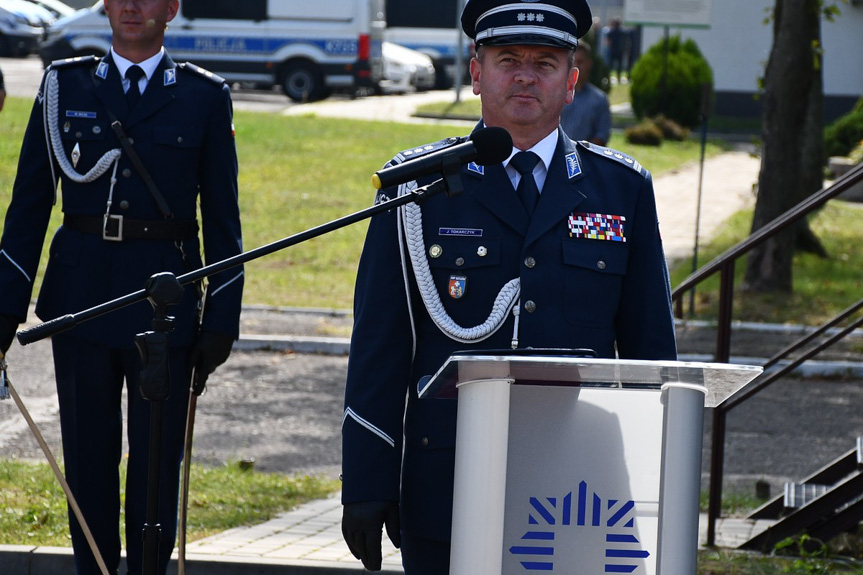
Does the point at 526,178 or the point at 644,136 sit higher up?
the point at 644,136

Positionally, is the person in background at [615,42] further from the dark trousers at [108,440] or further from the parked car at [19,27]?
the dark trousers at [108,440]

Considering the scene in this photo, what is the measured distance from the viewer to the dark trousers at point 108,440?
432 cm

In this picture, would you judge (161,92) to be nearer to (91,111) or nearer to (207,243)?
(91,111)

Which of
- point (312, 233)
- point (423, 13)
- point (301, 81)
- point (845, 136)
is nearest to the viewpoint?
point (312, 233)

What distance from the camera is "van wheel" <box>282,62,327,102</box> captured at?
28.5 m

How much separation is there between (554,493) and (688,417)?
31 cm

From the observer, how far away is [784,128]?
12.2m

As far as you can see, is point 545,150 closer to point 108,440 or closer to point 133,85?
point 133,85

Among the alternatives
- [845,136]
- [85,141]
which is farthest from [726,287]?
[845,136]

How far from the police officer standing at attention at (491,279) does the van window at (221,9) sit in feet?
84.0

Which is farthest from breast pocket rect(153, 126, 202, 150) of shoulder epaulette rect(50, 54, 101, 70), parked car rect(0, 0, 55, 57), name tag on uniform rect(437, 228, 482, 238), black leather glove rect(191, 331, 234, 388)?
parked car rect(0, 0, 55, 57)

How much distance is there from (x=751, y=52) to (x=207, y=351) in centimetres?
2893

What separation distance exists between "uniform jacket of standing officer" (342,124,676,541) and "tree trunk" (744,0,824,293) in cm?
926

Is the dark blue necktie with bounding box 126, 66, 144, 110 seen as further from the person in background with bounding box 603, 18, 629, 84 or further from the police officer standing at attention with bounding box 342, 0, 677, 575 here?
the person in background with bounding box 603, 18, 629, 84
